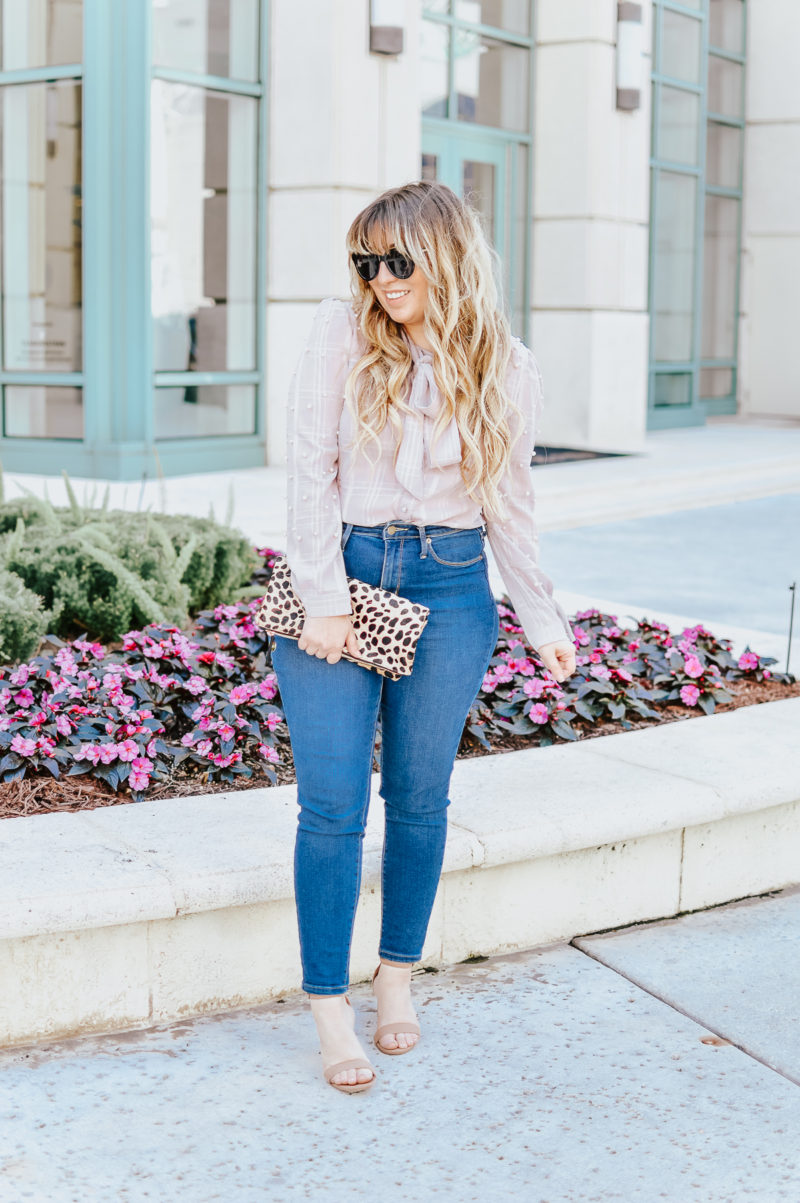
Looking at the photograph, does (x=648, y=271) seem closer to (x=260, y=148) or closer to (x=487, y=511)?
(x=260, y=148)

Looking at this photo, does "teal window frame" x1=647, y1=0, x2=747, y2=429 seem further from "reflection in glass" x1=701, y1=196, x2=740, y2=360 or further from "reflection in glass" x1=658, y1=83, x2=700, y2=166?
"reflection in glass" x1=701, y1=196, x2=740, y2=360

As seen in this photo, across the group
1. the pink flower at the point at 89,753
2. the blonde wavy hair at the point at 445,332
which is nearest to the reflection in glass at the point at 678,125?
the pink flower at the point at 89,753

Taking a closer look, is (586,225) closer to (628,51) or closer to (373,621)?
(628,51)

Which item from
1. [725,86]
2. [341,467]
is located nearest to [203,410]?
[341,467]

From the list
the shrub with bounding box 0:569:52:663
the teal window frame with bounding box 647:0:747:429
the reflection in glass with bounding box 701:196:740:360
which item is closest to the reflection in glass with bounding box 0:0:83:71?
the shrub with bounding box 0:569:52:663

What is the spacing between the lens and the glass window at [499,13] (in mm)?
13273

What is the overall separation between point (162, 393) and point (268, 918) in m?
8.10

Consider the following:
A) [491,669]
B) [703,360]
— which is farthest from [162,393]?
[703,360]

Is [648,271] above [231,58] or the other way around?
the other way around

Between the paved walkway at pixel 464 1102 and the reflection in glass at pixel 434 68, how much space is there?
35.8ft

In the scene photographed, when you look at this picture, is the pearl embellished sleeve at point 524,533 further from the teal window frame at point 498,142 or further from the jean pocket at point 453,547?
the teal window frame at point 498,142

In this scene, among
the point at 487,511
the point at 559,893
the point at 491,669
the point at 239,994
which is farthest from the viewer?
the point at 491,669

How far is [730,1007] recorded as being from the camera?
133 inches

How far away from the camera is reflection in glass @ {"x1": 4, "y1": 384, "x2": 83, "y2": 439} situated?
1092 cm
